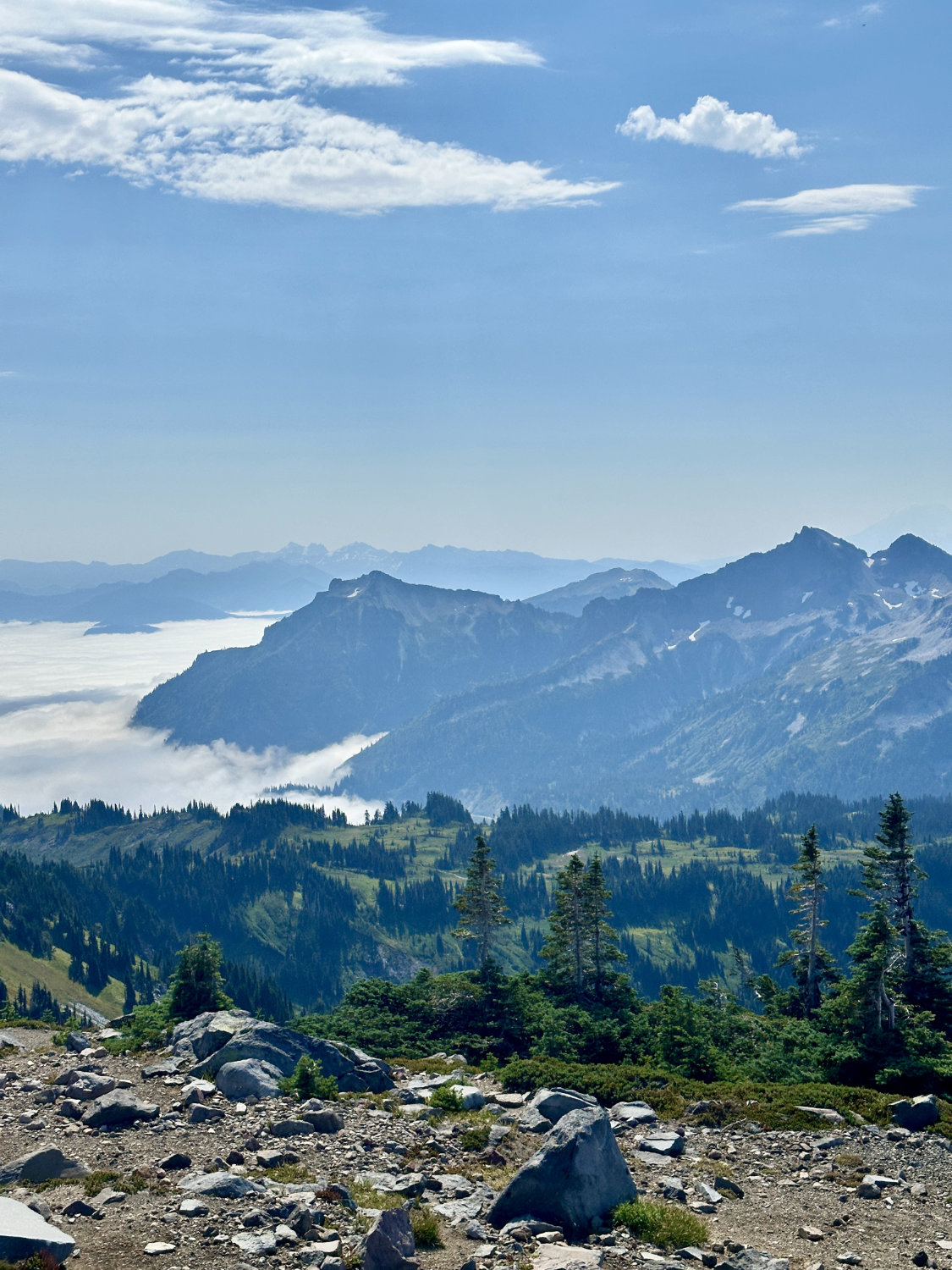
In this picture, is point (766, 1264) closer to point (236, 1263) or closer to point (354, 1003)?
point (236, 1263)

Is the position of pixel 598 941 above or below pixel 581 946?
above

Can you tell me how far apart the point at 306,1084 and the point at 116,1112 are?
28.1ft

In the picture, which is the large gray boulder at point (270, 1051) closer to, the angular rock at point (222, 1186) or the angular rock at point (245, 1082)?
the angular rock at point (245, 1082)

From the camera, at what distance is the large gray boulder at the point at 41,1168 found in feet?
106

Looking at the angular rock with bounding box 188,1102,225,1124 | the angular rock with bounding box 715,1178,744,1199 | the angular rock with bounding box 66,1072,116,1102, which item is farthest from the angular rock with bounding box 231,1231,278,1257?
the angular rock with bounding box 715,1178,744,1199

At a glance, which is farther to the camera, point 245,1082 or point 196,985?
point 196,985

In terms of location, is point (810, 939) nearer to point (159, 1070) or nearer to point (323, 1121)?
point (323, 1121)

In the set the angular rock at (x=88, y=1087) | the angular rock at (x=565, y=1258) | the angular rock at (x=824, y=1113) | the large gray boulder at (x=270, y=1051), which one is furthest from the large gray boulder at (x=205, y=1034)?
the angular rock at (x=824, y=1113)

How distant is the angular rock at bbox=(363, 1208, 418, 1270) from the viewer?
28344 millimetres

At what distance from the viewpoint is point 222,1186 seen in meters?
31.6

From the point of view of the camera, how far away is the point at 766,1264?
30.6 meters

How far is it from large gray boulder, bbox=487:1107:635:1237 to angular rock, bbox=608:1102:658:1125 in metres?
12.2

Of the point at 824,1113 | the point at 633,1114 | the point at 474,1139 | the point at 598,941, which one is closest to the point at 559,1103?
the point at 474,1139

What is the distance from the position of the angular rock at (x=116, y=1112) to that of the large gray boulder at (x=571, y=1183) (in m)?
14.3
